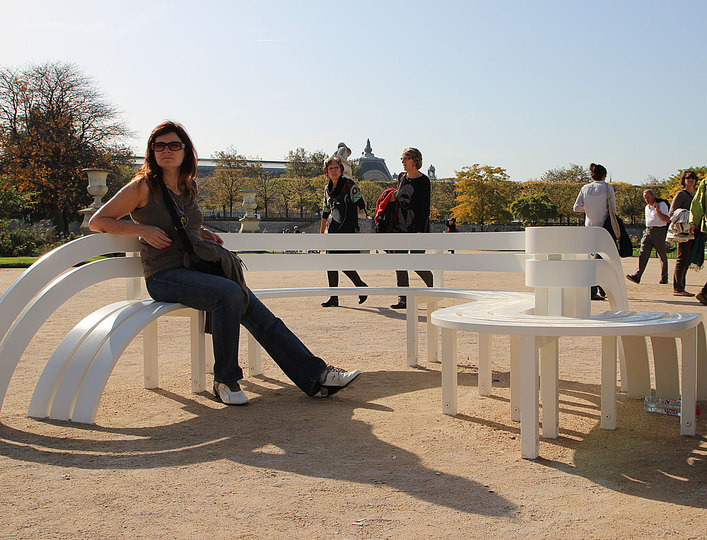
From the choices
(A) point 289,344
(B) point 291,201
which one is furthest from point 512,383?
(B) point 291,201

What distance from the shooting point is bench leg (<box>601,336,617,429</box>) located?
133 inches

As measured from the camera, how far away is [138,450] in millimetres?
3115

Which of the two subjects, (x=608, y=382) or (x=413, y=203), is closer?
(x=608, y=382)

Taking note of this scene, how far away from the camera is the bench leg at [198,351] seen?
4090 mm

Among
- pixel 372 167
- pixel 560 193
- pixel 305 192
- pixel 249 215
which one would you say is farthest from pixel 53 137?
pixel 372 167

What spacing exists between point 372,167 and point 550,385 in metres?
101

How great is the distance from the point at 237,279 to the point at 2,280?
10.5 metres

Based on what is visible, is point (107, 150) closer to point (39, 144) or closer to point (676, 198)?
point (39, 144)

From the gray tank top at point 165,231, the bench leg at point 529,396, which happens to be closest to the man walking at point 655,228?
the gray tank top at point 165,231

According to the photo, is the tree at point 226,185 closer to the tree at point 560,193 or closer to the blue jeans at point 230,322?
the tree at point 560,193

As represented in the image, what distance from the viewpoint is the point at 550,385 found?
3.21 m

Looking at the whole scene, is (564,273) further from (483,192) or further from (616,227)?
(483,192)

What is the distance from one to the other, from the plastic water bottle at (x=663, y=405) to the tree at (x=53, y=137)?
3885cm

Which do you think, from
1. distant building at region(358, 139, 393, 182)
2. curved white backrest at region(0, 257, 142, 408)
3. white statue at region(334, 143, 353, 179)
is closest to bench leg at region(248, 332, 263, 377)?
curved white backrest at region(0, 257, 142, 408)
